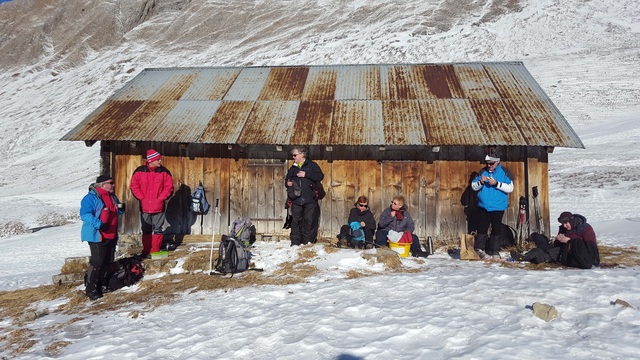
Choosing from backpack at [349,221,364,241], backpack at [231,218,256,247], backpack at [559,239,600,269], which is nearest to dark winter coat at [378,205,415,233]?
backpack at [349,221,364,241]

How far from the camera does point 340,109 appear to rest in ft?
31.9

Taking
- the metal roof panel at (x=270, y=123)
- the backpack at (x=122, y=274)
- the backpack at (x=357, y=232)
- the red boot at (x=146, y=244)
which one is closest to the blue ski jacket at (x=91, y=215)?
the backpack at (x=122, y=274)

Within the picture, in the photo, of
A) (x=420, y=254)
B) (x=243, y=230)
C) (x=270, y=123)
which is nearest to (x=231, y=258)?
(x=243, y=230)

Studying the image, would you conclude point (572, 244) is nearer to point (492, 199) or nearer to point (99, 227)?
point (492, 199)

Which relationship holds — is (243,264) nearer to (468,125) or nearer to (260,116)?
(260,116)

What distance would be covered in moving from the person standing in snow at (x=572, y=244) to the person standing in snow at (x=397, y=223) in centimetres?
193

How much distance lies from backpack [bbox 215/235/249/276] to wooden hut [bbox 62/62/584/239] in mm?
2294

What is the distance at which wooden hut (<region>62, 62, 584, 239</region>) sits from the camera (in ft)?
29.1

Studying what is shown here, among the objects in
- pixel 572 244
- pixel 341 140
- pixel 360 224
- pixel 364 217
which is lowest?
pixel 572 244

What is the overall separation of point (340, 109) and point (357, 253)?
11.6 ft

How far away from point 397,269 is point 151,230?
15.0ft

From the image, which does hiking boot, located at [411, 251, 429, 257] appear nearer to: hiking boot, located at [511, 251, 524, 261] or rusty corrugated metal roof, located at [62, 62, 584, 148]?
hiking boot, located at [511, 251, 524, 261]

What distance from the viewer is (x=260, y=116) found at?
9.64 metres

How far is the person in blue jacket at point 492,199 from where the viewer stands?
7.70 m
